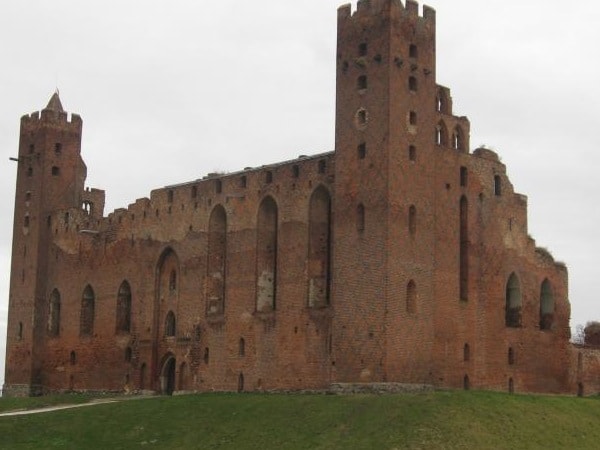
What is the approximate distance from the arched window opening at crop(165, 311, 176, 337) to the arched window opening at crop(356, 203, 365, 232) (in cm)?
1286

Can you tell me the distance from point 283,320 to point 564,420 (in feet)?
40.1

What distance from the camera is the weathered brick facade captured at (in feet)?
126

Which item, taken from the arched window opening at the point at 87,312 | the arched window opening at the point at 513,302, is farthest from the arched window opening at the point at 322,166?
the arched window opening at the point at 87,312

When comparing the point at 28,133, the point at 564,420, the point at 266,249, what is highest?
the point at 28,133

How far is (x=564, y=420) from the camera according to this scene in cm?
3412

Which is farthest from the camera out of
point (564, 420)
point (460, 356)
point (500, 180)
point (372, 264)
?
point (500, 180)

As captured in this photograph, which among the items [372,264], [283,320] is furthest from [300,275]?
[372,264]

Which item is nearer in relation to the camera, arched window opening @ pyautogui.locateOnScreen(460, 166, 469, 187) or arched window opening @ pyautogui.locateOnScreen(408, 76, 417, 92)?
arched window opening @ pyautogui.locateOnScreen(408, 76, 417, 92)

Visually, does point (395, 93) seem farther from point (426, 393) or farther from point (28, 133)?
point (28, 133)

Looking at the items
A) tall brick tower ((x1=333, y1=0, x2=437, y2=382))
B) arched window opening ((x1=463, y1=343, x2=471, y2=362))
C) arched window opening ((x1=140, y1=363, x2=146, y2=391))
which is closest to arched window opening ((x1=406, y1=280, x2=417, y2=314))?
tall brick tower ((x1=333, y1=0, x2=437, y2=382))

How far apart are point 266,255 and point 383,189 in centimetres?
782

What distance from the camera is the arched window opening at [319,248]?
41.8 metres

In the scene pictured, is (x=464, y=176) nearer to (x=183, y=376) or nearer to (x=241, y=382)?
(x=241, y=382)

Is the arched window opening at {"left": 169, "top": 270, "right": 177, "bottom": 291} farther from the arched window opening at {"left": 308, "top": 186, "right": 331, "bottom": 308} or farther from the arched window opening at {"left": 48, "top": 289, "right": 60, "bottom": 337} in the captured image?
the arched window opening at {"left": 308, "top": 186, "right": 331, "bottom": 308}
